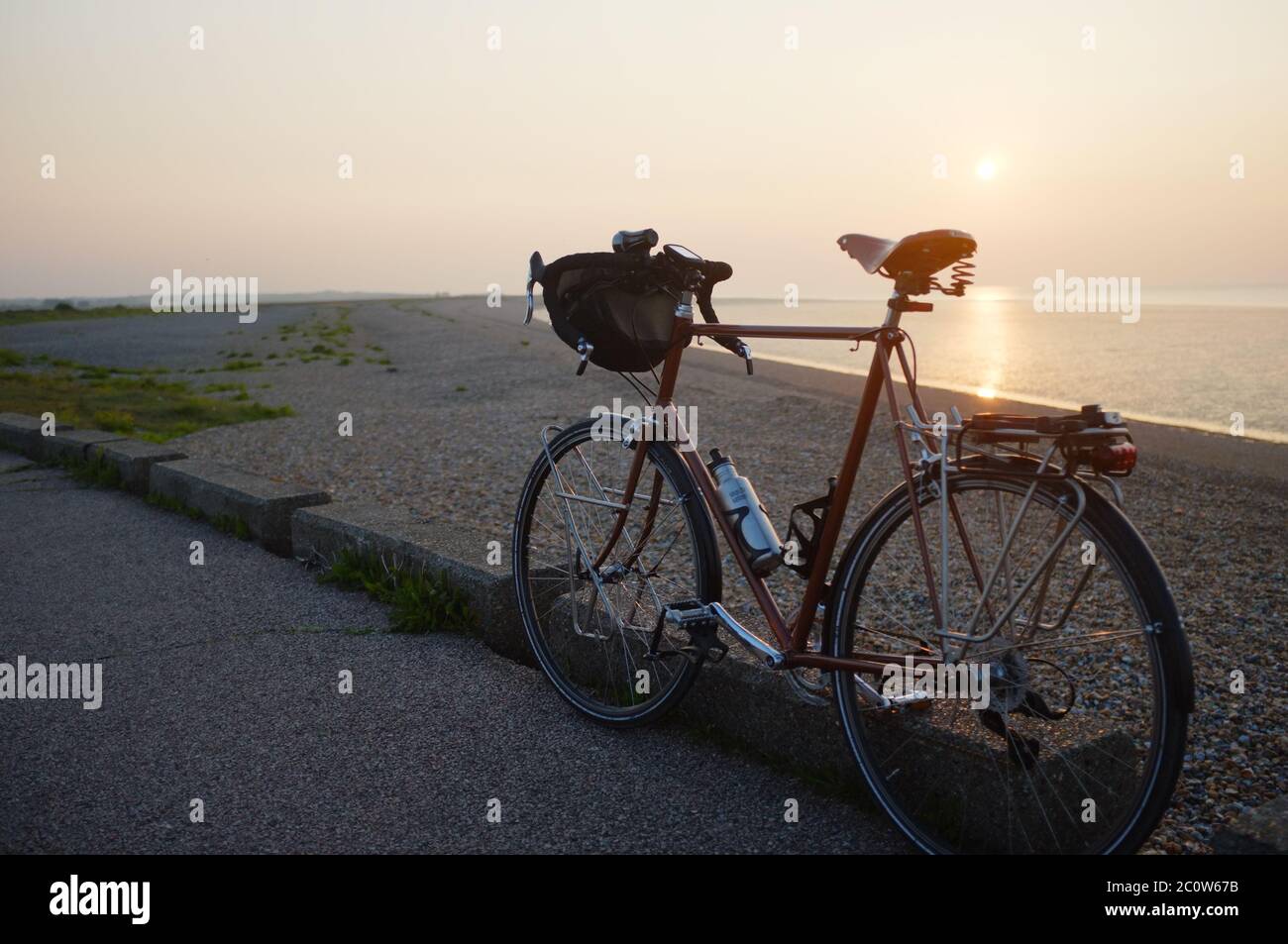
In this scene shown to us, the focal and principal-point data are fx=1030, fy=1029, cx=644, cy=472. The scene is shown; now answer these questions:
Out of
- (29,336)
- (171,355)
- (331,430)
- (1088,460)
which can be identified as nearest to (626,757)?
(1088,460)

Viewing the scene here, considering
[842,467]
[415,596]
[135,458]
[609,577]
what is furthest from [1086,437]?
[135,458]

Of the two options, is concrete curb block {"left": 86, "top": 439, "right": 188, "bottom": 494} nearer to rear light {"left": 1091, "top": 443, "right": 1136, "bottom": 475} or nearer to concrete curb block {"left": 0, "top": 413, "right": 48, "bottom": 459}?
concrete curb block {"left": 0, "top": 413, "right": 48, "bottom": 459}

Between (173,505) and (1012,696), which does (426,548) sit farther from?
(173,505)

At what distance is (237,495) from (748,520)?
4021mm

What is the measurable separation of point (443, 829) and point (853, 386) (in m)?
13.8

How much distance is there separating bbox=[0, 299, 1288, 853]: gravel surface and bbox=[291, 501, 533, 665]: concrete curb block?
26.6 inches

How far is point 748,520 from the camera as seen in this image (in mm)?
3203

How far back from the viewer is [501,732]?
11.5 ft

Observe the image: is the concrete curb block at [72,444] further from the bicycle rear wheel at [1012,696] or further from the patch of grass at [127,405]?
the bicycle rear wheel at [1012,696]

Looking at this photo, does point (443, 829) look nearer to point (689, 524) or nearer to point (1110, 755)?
point (689, 524)

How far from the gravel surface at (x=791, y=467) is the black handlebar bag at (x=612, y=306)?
212 cm

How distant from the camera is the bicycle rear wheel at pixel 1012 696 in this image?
2248 millimetres

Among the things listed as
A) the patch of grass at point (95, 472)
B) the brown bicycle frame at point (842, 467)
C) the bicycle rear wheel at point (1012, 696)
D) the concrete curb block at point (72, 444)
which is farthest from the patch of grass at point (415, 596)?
the concrete curb block at point (72, 444)

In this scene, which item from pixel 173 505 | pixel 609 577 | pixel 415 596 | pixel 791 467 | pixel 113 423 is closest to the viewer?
pixel 609 577
